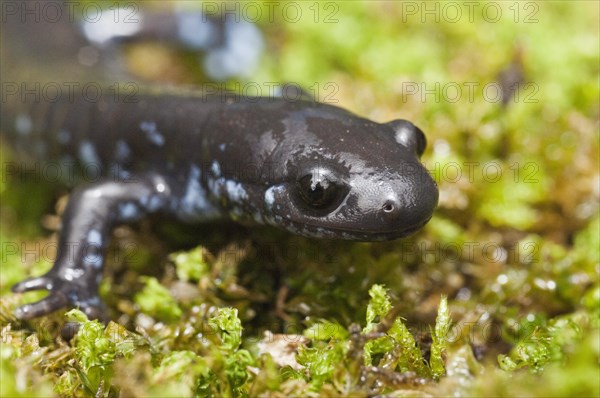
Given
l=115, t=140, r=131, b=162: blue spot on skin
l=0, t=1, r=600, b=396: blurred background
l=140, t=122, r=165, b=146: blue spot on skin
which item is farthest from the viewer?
l=115, t=140, r=131, b=162: blue spot on skin

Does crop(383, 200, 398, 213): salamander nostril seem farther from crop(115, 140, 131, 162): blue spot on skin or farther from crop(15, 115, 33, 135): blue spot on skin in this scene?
crop(15, 115, 33, 135): blue spot on skin

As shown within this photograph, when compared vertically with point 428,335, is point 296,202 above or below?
above

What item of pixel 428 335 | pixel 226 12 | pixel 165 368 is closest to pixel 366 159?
pixel 428 335

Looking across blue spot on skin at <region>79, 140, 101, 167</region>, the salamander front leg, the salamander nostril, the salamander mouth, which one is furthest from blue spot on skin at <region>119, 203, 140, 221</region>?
the salamander nostril

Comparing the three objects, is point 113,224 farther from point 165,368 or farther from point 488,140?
point 488,140

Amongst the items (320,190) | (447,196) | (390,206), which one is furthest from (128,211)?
(447,196)

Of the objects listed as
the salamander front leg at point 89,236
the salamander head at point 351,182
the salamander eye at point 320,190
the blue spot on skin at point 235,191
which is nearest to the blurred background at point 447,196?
the salamander front leg at point 89,236

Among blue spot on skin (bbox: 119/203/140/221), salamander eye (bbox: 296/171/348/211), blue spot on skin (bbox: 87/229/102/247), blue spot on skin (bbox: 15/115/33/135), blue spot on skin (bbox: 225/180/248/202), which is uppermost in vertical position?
salamander eye (bbox: 296/171/348/211)

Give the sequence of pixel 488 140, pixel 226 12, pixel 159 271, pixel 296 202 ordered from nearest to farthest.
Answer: pixel 296 202, pixel 159 271, pixel 488 140, pixel 226 12
